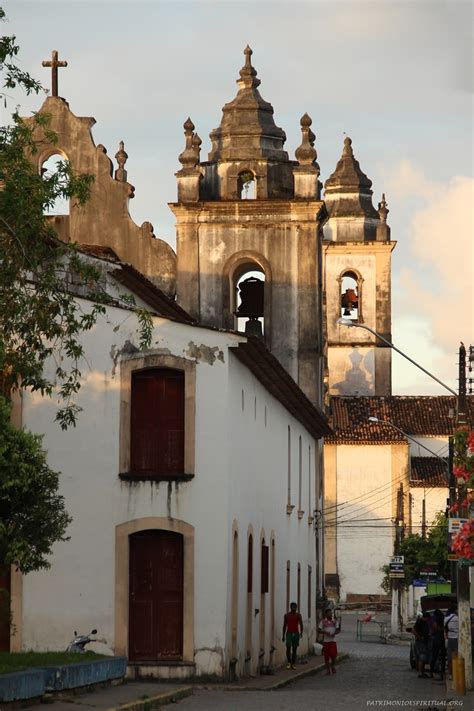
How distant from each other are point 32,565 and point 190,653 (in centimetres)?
654

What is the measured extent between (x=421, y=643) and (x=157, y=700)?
12.5 m

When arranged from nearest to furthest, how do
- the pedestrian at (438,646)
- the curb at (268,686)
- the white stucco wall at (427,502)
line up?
the curb at (268,686), the pedestrian at (438,646), the white stucco wall at (427,502)

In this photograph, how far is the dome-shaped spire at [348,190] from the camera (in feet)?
323

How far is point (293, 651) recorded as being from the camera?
35.6 metres

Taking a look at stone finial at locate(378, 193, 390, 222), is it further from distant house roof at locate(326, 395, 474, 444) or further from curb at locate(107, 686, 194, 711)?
curb at locate(107, 686, 194, 711)

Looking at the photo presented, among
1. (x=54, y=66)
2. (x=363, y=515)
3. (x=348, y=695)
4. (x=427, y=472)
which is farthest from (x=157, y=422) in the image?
(x=427, y=472)

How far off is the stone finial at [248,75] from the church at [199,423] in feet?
0.16

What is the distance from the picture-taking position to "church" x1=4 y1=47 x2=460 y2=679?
2869cm

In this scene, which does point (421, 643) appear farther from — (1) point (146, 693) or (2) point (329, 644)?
(1) point (146, 693)

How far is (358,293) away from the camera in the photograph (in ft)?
305

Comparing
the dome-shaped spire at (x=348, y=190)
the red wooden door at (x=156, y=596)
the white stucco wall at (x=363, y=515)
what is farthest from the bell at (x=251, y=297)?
the dome-shaped spire at (x=348, y=190)

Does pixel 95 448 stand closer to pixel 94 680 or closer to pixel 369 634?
pixel 94 680

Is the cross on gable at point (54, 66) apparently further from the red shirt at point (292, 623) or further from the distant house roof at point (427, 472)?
the distant house roof at point (427, 472)

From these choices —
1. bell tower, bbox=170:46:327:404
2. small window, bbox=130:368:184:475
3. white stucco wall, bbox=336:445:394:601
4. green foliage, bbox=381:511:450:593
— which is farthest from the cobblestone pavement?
white stucco wall, bbox=336:445:394:601
